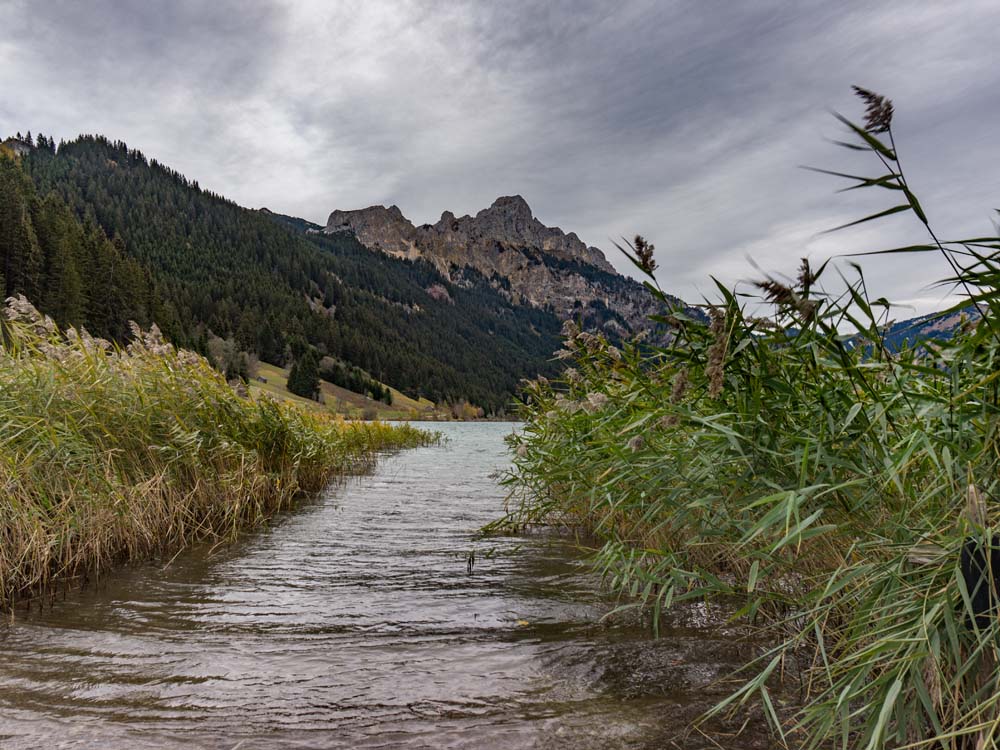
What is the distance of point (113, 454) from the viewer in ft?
22.1

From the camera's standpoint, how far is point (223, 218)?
194m

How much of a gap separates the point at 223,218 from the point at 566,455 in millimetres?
216609

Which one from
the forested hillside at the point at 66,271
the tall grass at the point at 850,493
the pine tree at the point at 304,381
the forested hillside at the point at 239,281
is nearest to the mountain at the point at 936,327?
the tall grass at the point at 850,493

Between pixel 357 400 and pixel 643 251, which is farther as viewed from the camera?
pixel 357 400

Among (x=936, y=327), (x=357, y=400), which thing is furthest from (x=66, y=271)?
(x=936, y=327)

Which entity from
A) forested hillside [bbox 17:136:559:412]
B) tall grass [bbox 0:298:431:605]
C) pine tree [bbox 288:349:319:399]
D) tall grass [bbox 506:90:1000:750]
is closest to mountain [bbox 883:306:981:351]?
tall grass [bbox 506:90:1000:750]

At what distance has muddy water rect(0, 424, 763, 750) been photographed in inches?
117

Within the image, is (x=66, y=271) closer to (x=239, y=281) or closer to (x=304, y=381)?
(x=304, y=381)

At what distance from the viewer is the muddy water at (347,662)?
9.78 ft

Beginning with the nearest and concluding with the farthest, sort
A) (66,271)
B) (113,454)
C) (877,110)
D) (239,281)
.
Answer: (877,110), (113,454), (66,271), (239,281)

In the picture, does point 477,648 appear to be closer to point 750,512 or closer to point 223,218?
point 750,512

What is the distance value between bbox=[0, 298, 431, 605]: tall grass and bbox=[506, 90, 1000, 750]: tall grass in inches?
207

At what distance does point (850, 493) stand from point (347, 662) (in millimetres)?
3354

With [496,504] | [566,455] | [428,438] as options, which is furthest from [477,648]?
[428,438]
